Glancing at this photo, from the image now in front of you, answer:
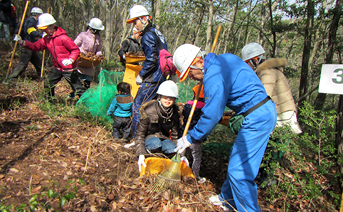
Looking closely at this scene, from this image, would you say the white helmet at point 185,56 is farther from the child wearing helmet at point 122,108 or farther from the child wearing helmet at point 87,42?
the child wearing helmet at point 87,42

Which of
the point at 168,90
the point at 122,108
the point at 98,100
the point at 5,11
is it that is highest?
the point at 5,11

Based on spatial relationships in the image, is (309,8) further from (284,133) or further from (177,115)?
(177,115)

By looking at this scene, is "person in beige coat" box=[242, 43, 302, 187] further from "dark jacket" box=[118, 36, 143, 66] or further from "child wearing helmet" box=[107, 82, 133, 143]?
"dark jacket" box=[118, 36, 143, 66]

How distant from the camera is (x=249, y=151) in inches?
87.1

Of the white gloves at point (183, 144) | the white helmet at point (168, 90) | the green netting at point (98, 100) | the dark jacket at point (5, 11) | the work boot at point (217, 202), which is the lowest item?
the work boot at point (217, 202)

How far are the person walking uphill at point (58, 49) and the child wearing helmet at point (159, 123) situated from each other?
6.98ft

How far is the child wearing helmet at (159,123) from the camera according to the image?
3.00m

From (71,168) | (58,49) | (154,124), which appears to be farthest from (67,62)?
(154,124)

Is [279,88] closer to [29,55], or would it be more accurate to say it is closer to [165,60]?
[165,60]

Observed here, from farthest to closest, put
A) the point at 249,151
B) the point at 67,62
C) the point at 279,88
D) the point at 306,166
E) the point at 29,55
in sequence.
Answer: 1. the point at 29,55
2. the point at 67,62
3. the point at 279,88
4. the point at 306,166
5. the point at 249,151

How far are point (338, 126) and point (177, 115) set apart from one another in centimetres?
281

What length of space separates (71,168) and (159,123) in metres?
1.39

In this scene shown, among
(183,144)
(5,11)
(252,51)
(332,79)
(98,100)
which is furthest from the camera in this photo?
(5,11)

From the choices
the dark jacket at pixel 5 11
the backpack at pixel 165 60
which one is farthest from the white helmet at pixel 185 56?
the dark jacket at pixel 5 11
